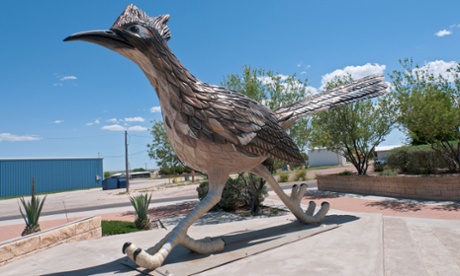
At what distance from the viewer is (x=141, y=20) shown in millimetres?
3609

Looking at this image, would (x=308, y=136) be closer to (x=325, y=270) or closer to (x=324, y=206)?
(x=324, y=206)

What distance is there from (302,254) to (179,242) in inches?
61.3

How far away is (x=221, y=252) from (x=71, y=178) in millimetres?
34544

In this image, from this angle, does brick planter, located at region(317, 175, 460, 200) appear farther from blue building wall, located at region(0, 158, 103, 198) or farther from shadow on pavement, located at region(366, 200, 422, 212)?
blue building wall, located at region(0, 158, 103, 198)

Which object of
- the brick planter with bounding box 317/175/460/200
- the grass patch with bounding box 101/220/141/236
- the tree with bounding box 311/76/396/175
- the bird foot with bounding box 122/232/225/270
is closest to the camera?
the bird foot with bounding box 122/232/225/270

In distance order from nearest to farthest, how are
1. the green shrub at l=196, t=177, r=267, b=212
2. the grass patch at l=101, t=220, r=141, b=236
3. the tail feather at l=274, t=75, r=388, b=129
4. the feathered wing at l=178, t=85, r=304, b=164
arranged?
the feathered wing at l=178, t=85, r=304, b=164, the tail feather at l=274, t=75, r=388, b=129, the grass patch at l=101, t=220, r=141, b=236, the green shrub at l=196, t=177, r=267, b=212

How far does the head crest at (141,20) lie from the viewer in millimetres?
3488

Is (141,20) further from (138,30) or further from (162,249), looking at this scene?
(162,249)

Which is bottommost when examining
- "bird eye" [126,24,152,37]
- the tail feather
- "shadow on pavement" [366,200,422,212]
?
"shadow on pavement" [366,200,422,212]

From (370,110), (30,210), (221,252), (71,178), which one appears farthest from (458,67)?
(71,178)

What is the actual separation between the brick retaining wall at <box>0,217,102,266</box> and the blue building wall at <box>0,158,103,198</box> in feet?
95.8

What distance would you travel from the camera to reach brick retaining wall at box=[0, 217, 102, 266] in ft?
15.8

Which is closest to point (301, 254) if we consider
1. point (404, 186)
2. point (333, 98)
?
point (333, 98)

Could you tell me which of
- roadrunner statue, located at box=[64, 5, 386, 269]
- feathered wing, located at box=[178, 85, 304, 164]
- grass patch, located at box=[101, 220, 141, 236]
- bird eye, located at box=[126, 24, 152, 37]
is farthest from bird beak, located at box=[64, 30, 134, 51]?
grass patch, located at box=[101, 220, 141, 236]
